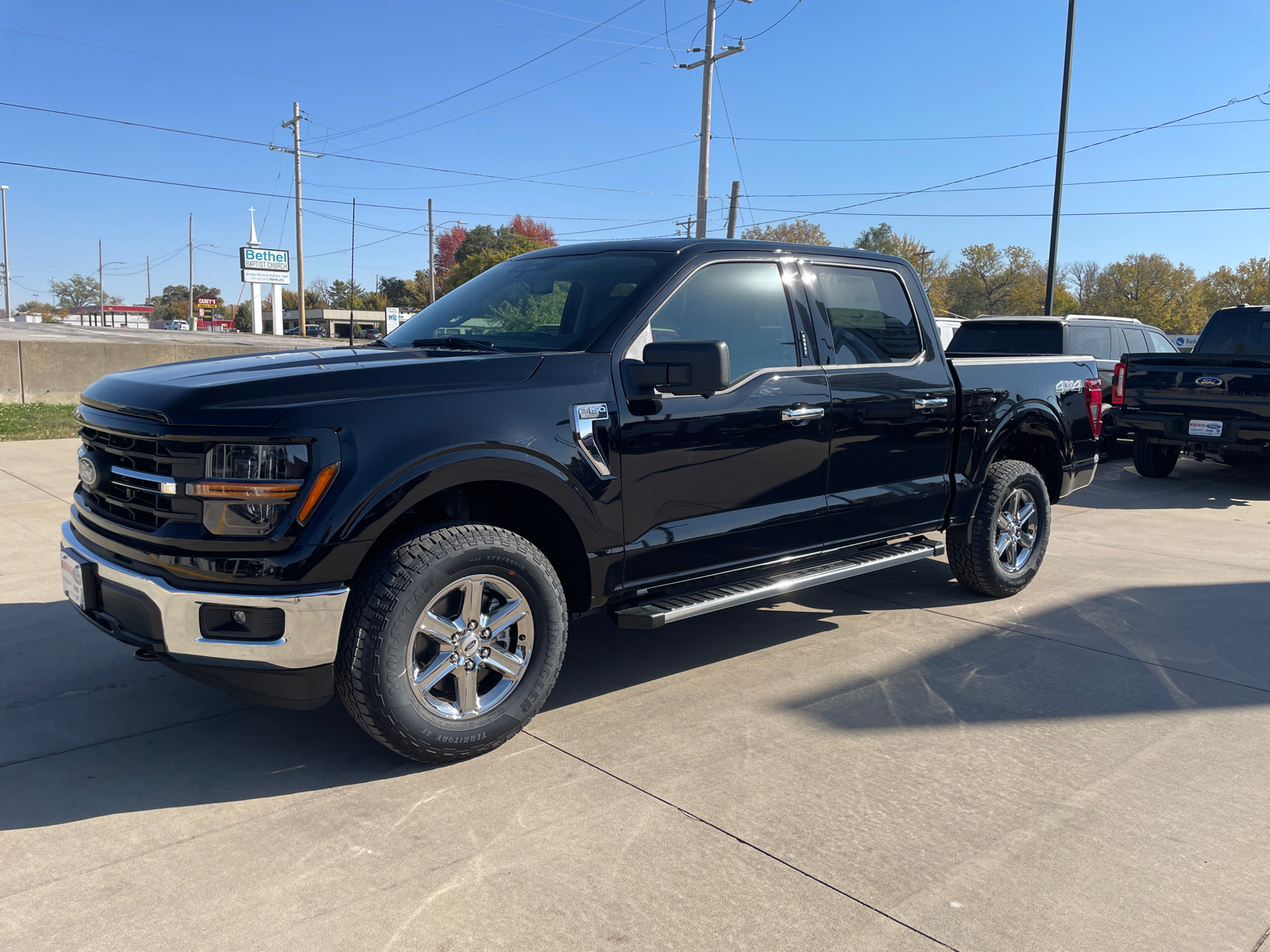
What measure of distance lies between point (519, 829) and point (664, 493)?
1.45 m

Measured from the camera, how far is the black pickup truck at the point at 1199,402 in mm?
9875

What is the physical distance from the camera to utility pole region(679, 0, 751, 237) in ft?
82.9

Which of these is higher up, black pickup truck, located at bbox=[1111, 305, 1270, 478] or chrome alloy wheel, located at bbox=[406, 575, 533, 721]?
black pickup truck, located at bbox=[1111, 305, 1270, 478]

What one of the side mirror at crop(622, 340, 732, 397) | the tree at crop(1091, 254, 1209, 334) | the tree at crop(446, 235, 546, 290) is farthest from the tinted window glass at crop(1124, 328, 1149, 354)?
the tree at crop(1091, 254, 1209, 334)

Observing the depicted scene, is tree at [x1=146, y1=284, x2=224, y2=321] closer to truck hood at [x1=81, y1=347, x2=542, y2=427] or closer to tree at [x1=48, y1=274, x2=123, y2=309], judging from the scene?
tree at [x1=48, y1=274, x2=123, y2=309]

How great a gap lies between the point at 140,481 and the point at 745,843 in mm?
2297

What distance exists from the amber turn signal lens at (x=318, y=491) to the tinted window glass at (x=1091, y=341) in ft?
36.3

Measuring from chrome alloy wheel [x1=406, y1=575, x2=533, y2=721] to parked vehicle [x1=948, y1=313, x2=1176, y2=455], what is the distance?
929 centimetres

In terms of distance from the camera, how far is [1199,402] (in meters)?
10.2

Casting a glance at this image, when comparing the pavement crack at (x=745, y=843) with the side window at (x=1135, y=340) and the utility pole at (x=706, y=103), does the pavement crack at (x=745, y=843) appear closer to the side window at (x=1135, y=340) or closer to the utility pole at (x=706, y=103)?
the side window at (x=1135, y=340)

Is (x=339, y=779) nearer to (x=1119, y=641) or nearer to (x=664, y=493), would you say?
(x=664, y=493)

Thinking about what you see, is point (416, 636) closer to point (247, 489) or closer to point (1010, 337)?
point (247, 489)

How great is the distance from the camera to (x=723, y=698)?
4.18 m

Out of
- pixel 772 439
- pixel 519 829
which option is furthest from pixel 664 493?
pixel 519 829
